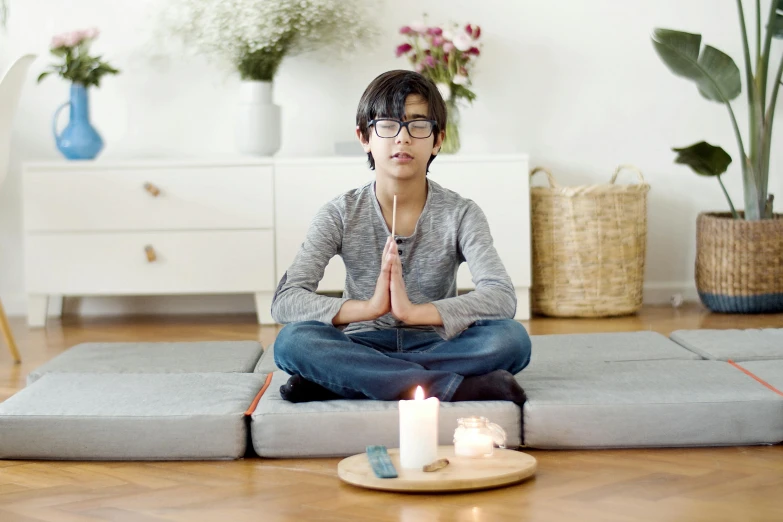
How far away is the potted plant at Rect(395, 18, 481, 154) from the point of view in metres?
3.96

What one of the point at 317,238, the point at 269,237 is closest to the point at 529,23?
the point at 269,237

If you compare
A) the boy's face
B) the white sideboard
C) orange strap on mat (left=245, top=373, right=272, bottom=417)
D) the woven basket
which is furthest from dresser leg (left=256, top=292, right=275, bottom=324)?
the boy's face

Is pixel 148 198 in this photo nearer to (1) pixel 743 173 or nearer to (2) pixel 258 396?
(2) pixel 258 396

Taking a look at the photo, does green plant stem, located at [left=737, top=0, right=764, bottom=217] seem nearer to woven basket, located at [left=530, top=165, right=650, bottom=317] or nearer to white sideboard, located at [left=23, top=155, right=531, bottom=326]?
woven basket, located at [left=530, top=165, right=650, bottom=317]

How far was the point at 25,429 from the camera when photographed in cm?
200

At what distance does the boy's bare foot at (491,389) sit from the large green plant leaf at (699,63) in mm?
2155

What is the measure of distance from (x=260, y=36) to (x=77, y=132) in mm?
795

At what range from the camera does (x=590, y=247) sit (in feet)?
12.7

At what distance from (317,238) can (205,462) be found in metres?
0.54

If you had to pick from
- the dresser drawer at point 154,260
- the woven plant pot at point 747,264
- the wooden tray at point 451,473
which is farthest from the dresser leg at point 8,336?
the woven plant pot at point 747,264

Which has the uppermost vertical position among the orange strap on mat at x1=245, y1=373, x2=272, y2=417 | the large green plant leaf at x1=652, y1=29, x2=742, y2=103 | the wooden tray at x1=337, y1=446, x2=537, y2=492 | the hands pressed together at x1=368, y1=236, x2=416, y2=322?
the large green plant leaf at x1=652, y1=29, x2=742, y2=103

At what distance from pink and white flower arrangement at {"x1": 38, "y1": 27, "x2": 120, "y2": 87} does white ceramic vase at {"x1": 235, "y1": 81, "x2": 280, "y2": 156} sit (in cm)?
51

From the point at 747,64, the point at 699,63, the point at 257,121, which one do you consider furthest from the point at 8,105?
the point at 747,64

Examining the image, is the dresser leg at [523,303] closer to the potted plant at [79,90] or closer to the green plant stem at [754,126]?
the green plant stem at [754,126]
